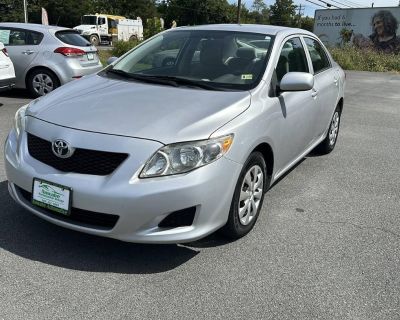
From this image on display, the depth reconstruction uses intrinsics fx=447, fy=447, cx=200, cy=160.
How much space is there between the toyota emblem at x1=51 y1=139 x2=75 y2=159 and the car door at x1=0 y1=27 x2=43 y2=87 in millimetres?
6671

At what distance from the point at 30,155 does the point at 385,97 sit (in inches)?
449

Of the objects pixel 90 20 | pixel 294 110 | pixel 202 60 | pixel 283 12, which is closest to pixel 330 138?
pixel 294 110

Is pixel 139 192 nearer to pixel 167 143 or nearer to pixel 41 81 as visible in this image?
pixel 167 143

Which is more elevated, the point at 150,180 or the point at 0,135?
the point at 150,180

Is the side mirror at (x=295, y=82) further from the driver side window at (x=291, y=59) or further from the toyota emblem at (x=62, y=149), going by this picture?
the toyota emblem at (x=62, y=149)

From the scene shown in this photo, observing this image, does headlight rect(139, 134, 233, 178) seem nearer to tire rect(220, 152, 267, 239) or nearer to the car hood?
→ the car hood

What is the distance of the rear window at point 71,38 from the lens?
911 centimetres

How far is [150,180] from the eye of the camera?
277 centimetres

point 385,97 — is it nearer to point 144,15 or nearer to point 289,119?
point 289,119

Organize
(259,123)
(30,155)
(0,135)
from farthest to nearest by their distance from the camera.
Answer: (0,135) → (259,123) → (30,155)

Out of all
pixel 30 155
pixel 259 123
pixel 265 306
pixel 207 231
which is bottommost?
pixel 265 306

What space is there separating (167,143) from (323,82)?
9.46 feet

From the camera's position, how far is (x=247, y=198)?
3.45m

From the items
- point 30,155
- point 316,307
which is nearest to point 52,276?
point 30,155
